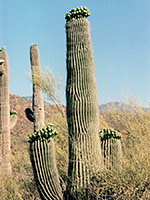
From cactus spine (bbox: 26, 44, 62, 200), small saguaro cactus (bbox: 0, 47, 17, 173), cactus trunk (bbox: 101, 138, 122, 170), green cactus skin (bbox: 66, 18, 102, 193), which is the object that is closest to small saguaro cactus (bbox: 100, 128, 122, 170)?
cactus trunk (bbox: 101, 138, 122, 170)

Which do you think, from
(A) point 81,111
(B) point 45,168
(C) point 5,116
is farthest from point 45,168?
(C) point 5,116

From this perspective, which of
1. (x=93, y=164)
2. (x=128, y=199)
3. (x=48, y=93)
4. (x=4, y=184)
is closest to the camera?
(x=128, y=199)

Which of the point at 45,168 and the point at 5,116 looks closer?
the point at 45,168

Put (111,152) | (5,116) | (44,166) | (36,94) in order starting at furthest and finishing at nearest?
(36,94) < (5,116) < (111,152) < (44,166)

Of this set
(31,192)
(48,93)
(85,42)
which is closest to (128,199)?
(31,192)

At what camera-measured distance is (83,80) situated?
529cm

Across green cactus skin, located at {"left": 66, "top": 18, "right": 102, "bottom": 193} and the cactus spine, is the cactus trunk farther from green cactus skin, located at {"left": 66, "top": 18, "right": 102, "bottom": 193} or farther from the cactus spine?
the cactus spine

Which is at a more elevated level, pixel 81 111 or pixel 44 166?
pixel 81 111

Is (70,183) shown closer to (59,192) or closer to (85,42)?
(59,192)

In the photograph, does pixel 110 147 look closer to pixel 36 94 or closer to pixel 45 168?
pixel 45 168

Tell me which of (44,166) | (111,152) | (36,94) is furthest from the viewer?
(36,94)

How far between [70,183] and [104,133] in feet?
3.87

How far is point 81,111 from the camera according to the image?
5.19m

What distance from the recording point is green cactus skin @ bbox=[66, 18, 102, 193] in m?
5.11
